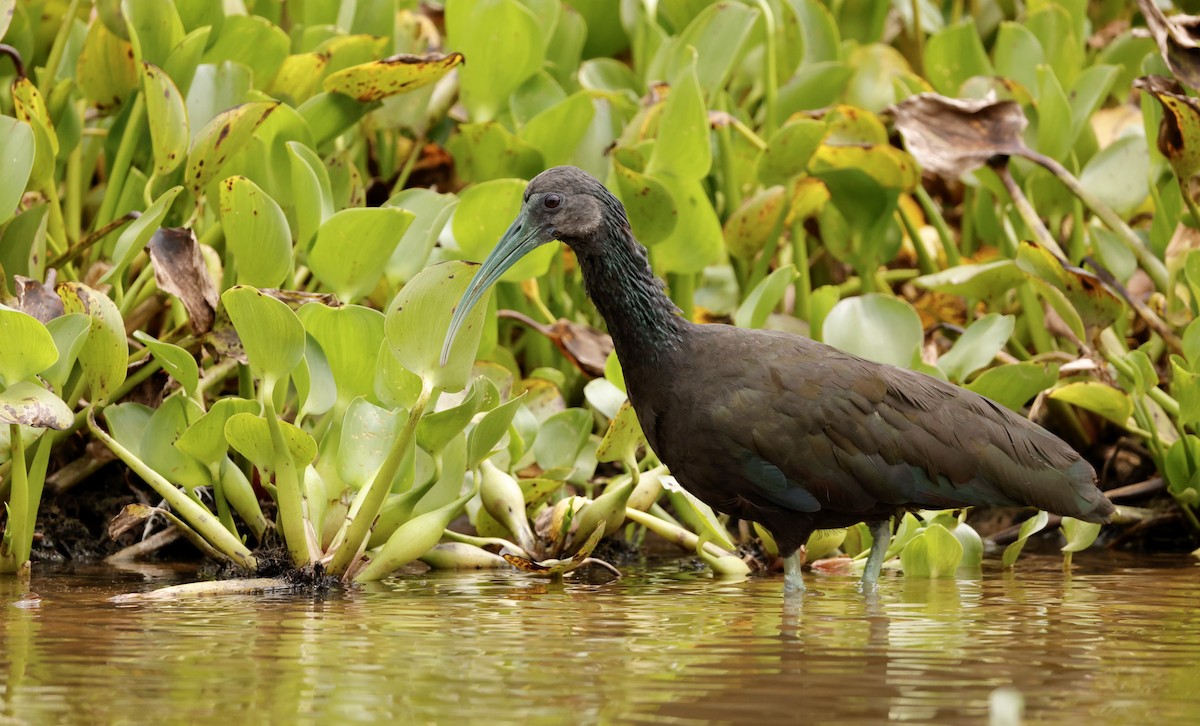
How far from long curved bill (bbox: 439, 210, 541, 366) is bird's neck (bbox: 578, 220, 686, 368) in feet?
0.82

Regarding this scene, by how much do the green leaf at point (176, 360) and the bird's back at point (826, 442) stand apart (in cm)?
157

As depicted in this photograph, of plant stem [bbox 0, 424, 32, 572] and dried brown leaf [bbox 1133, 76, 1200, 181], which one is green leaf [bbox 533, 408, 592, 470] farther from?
dried brown leaf [bbox 1133, 76, 1200, 181]

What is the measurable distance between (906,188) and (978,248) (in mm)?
1688

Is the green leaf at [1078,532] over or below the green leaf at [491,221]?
below

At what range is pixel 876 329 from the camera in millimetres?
6539

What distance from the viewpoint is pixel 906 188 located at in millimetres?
7324

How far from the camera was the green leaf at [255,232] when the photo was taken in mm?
5512

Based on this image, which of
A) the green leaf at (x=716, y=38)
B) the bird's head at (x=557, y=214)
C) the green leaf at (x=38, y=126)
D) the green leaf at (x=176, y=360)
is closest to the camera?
the green leaf at (x=176, y=360)

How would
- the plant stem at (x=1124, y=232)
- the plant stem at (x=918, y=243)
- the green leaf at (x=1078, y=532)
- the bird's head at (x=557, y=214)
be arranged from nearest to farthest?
the bird's head at (x=557, y=214) < the green leaf at (x=1078, y=532) < the plant stem at (x=1124, y=232) < the plant stem at (x=918, y=243)

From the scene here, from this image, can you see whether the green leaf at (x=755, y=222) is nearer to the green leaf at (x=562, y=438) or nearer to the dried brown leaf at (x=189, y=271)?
the green leaf at (x=562, y=438)

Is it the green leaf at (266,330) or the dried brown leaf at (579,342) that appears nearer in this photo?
the green leaf at (266,330)

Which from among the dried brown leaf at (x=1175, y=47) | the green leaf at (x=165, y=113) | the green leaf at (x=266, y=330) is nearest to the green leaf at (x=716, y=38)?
the dried brown leaf at (x=1175, y=47)

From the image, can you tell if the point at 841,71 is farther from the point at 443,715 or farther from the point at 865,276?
the point at 443,715

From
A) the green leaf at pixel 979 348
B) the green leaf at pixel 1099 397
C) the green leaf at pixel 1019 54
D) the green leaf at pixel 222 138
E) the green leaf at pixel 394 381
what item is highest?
the green leaf at pixel 1019 54
